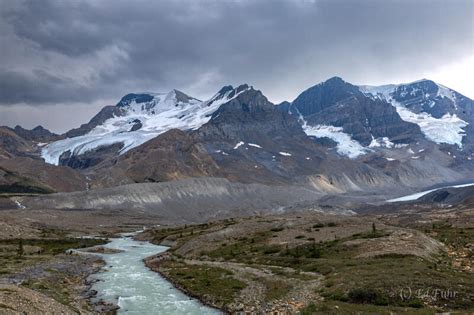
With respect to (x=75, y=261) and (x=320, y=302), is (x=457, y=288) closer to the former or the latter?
(x=320, y=302)

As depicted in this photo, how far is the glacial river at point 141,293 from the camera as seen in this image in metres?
45.7

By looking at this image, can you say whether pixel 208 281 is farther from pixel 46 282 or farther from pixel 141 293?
pixel 46 282

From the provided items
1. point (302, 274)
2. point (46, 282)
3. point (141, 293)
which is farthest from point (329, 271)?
point (46, 282)

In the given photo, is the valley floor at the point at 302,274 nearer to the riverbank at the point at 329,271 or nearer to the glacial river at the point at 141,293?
the riverbank at the point at 329,271

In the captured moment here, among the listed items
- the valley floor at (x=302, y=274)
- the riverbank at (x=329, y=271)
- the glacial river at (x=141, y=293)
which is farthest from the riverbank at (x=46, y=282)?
the riverbank at (x=329, y=271)

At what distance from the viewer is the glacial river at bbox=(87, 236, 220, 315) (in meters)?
45.7

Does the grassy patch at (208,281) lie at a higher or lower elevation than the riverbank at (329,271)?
lower

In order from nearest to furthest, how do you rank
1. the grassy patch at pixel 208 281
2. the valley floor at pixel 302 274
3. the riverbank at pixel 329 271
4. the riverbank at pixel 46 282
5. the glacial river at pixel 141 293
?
the riverbank at pixel 46 282 → the valley floor at pixel 302 274 → the riverbank at pixel 329 271 → the glacial river at pixel 141 293 → the grassy patch at pixel 208 281

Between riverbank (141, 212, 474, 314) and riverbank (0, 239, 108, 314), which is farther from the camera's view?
riverbank (141, 212, 474, 314)

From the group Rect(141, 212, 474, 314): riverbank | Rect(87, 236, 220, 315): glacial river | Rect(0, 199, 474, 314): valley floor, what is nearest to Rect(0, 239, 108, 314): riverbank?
Rect(0, 199, 474, 314): valley floor

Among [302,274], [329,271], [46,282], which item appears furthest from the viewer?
[46,282]

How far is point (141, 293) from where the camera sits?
54281 mm

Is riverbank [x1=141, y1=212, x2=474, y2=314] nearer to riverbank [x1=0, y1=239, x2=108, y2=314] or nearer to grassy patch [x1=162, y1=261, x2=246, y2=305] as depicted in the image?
grassy patch [x1=162, y1=261, x2=246, y2=305]

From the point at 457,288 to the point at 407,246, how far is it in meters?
22.0
